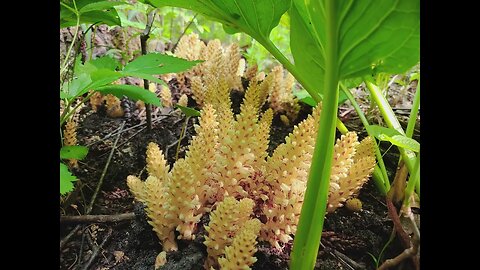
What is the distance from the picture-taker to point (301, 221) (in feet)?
1.86

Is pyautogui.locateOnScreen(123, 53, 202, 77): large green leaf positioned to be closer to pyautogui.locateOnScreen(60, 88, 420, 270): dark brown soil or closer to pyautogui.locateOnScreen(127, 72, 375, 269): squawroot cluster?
pyautogui.locateOnScreen(127, 72, 375, 269): squawroot cluster

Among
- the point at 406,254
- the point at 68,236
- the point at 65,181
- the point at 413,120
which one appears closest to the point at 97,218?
the point at 68,236

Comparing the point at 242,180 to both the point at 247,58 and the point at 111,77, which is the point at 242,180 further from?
the point at 247,58

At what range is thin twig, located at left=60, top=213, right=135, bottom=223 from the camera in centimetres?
72

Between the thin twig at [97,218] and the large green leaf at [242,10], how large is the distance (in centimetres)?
38

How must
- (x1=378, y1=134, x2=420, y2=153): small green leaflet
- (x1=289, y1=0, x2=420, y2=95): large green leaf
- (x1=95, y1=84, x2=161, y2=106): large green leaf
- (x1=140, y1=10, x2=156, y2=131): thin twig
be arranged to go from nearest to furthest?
(x1=289, y1=0, x2=420, y2=95): large green leaf
(x1=378, y1=134, x2=420, y2=153): small green leaflet
(x1=95, y1=84, x2=161, y2=106): large green leaf
(x1=140, y1=10, x2=156, y2=131): thin twig

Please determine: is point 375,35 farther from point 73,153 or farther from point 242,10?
point 73,153

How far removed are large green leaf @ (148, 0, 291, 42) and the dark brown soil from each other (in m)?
0.32

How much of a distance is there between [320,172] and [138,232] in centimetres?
32

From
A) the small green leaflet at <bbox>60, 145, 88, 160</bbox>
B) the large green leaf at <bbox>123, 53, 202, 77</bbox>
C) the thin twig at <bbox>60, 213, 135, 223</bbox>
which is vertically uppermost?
the large green leaf at <bbox>123, 53, 202, 77</bbox>

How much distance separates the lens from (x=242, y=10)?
0.73 m

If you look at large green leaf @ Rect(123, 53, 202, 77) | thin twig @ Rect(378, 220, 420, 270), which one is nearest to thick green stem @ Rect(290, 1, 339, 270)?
thin twig @ Rect(378, 220, 420, 270)
